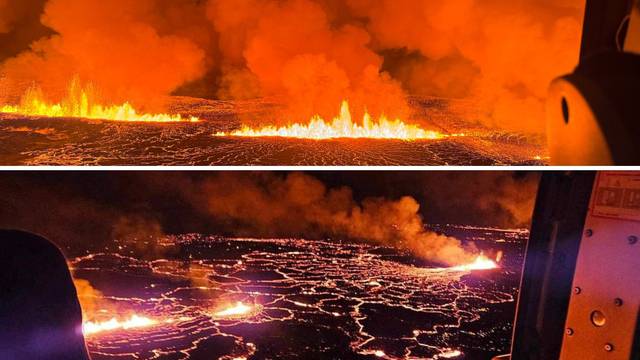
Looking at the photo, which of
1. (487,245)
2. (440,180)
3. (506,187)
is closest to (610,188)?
(506,187)

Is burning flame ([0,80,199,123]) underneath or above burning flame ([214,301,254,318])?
above

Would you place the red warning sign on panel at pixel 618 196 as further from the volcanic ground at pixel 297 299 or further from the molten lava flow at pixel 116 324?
the molten lava flow at pixel 116 324

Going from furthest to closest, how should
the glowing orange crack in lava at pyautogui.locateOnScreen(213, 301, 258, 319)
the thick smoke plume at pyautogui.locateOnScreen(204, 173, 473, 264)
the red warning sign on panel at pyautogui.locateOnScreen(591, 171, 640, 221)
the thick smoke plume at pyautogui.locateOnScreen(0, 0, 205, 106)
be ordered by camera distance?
the glowing orange crack in lava at pyautogui.locateOnScreen(213, 301, 258, 319)
the thick smoke plume at pyautogui.locateOnScreen(204, 173, 473, 264)
the thick smoke plume at pyautogui.locateOnScreen(0, 0, 205, 106)
the red warning sign on panel at pyautogui.locateOnScreen(591, 171, 640, 221)

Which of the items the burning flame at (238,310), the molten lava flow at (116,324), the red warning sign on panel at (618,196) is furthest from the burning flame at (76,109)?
the burning flame at (238,310)

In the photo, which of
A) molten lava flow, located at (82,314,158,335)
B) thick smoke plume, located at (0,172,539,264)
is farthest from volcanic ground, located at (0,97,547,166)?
molten lava flow, located at (82,314,158,335)

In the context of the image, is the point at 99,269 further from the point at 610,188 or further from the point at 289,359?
the point at 610,188

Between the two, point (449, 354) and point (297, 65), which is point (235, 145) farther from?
point (449, 354)

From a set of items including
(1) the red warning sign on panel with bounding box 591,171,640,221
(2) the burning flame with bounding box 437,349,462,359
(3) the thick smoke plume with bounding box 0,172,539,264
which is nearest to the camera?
(1) the red warning sign on panel with bounding box 591,171,640,221

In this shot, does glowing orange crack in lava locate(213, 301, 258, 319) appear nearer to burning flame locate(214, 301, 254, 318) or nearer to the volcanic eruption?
burning flame locate(214, 301, 254, 318)
